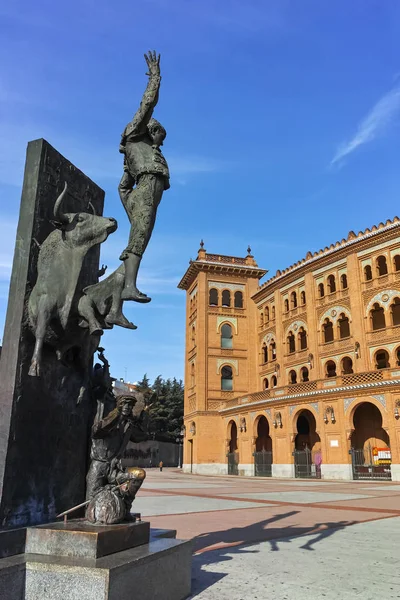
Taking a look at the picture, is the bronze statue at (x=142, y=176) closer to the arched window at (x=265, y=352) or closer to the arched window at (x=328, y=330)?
the arched window at (x=328, y=330)

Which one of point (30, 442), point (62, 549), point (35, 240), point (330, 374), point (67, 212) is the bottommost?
point (62, 549)

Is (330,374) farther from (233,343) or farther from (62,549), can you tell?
(62,549)

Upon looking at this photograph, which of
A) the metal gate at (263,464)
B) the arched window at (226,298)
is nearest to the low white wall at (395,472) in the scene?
the metal gate at (263,464)

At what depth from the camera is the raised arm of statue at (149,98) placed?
409 centimetres

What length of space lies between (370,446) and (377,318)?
9.11 meters

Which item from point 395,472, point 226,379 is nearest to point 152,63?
point 395,472

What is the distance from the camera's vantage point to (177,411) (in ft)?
219

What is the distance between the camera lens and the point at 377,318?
3544cm

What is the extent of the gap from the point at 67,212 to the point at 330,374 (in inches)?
1389

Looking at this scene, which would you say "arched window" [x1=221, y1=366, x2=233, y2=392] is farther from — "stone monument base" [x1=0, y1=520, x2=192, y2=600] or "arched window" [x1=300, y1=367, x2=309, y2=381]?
"stone monument base" [x1=0, y1=520, x2=192, y2=600]

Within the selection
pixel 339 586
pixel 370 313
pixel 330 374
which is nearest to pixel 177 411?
pixel 330 374

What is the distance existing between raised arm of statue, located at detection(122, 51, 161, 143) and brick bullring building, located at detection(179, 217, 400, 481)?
85.5 feet

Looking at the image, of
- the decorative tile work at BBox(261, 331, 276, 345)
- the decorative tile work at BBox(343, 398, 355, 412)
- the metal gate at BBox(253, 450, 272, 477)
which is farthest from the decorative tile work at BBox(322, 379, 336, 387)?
the decorative tile work at BBox(261, 331, 276, 345)

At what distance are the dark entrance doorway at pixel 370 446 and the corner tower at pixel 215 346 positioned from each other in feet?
44.2
